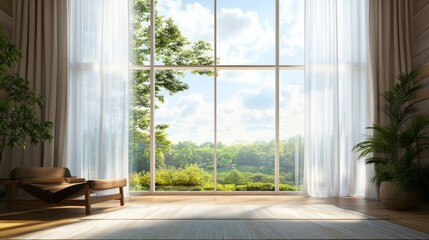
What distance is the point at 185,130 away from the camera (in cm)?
819

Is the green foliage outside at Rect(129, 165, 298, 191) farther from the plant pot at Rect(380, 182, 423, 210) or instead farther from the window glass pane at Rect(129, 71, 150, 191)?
the plant pot at Rect(380, 182, 423, 210)

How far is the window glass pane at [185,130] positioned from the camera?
26.3ft

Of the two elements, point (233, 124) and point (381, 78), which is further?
point (233, 124)

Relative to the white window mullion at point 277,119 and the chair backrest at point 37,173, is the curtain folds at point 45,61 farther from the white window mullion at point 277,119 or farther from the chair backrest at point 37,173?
the white window mullion at point 277,119

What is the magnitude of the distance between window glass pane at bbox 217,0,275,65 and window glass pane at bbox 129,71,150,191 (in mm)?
1414

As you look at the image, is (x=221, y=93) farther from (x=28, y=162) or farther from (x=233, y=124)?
(x=28, y=162)

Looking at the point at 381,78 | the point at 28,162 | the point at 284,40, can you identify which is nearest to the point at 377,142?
the point at 381,78

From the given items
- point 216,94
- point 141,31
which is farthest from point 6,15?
point 216,94

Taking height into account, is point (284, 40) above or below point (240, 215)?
above

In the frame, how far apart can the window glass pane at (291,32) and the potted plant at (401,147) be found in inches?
63.4

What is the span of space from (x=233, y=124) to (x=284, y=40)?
1.66 m

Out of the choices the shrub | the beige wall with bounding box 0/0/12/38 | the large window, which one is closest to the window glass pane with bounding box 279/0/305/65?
the large window

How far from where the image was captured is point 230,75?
8.16m

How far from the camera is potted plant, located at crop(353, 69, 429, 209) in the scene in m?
5.64
